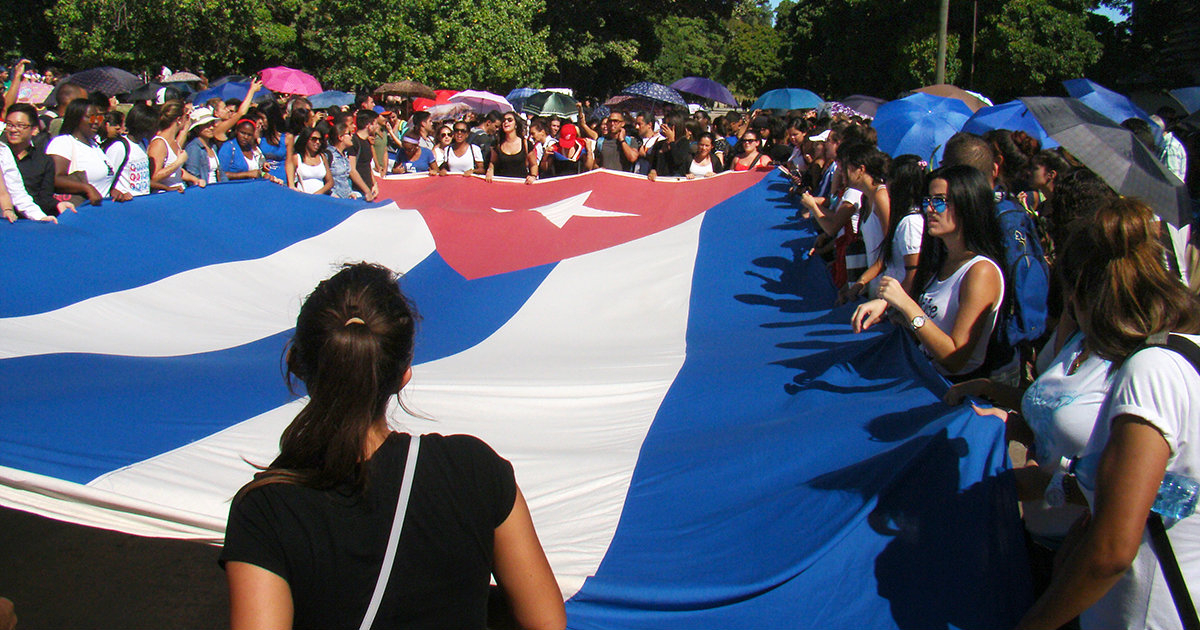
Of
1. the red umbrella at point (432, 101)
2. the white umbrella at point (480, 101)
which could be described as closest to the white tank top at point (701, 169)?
the white umbrella at point (480, 101)

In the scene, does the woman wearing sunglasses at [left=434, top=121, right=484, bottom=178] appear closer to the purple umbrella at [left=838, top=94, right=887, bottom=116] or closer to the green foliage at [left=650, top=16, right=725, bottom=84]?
the purple umbrella at [left=838, top=94, right=887, bottom=116]

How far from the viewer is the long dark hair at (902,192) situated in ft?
12.2

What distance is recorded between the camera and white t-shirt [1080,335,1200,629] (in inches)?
57.7

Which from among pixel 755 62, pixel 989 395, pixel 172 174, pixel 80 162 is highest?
pixel 80 162

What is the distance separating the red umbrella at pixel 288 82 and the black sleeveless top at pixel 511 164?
406 inches

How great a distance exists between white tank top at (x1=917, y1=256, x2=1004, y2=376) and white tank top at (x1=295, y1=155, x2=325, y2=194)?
513cm

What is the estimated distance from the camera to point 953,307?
2.79m

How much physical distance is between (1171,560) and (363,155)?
6928 mm

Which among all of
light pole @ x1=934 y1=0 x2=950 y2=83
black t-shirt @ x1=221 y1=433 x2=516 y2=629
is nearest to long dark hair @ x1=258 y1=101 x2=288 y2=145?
black t-shirt @ x1=221 y1=433 x2=516 y2=629

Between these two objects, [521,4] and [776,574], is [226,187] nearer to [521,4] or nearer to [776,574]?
[776,574]

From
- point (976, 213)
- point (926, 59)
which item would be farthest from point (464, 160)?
point (926, 59)

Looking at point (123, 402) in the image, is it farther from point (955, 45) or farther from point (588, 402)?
point (955, 45)

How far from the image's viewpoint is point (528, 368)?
3.66 m

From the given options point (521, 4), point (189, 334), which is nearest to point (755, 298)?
point (189, 334)
